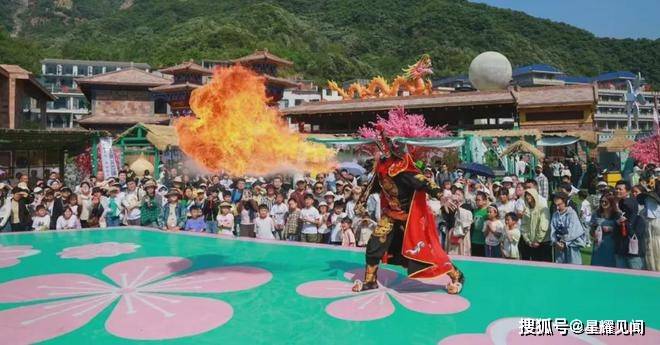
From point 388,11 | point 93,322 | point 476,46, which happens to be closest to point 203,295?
point 93,322

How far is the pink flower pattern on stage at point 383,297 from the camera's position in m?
4.38

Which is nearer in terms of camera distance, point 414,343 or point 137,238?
point 414,343

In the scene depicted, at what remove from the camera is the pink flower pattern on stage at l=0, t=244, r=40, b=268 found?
255 inches

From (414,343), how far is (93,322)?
283cm

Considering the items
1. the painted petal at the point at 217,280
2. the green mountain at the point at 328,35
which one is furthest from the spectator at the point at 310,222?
the green mountain at the point at 328,35

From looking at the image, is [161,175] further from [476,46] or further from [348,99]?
[476,46]

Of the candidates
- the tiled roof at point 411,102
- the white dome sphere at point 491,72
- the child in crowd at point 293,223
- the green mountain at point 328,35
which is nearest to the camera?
the child in crowd at point 293,223

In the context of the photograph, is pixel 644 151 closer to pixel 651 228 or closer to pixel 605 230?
pixel 605 230

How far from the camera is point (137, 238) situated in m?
8.23

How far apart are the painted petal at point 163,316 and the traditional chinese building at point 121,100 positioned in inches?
1250

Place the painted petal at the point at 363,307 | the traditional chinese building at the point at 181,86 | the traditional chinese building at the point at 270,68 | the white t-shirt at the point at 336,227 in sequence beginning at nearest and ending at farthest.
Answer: the painted petal at the point at 363,307
the white t-shirt at the point at 336,227
the traditional chinese building at the point at 181,86
the traditional chinese building at the point at 270,68

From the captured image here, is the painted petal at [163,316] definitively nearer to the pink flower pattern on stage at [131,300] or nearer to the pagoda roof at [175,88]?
the pink flower pattern on stage at [131,300]

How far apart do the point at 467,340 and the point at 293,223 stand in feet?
14.7

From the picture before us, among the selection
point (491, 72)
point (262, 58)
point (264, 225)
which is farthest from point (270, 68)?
point (264, 225)
